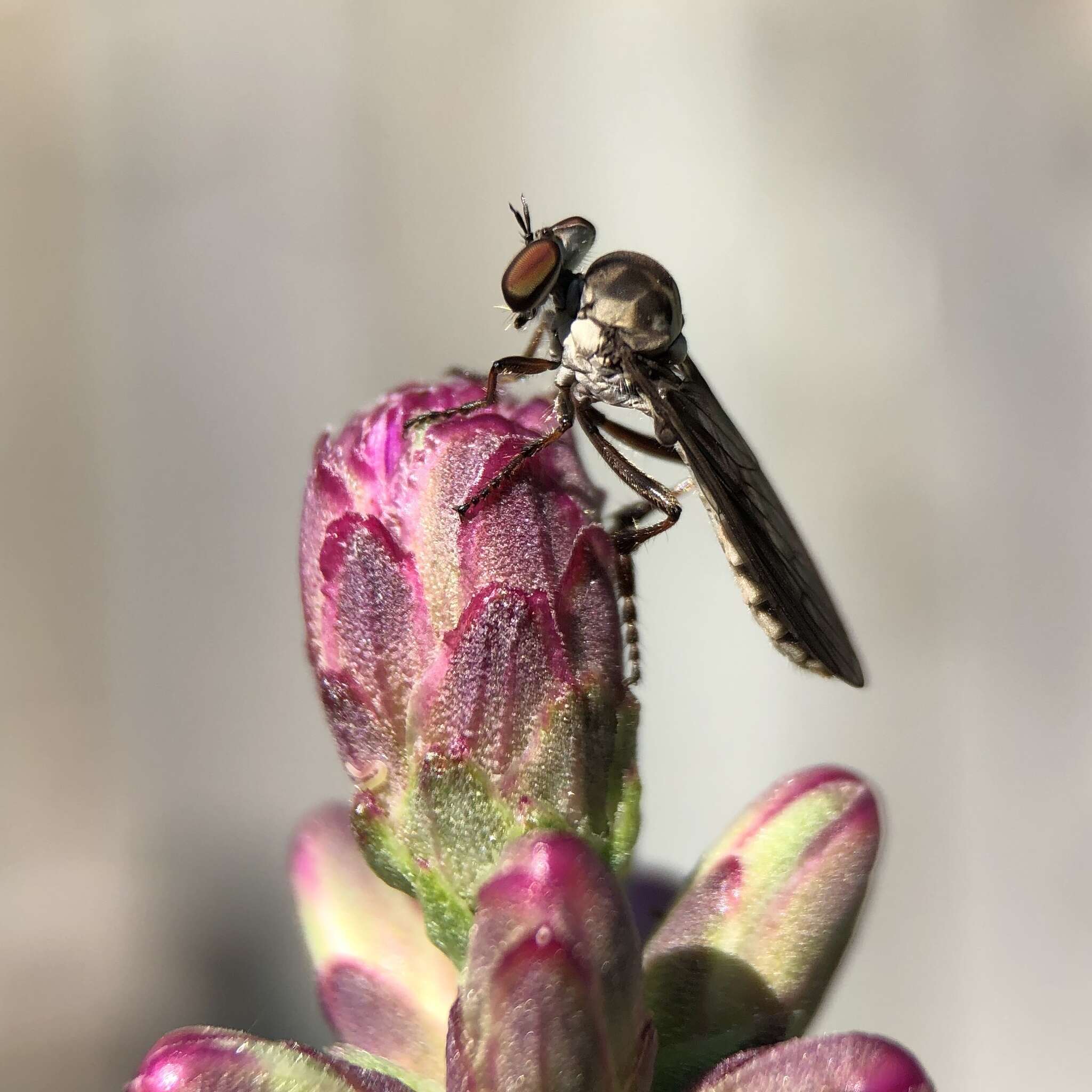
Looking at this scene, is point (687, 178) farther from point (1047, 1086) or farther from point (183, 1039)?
point (183, 1039)

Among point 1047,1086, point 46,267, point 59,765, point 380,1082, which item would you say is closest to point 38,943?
point 59,765

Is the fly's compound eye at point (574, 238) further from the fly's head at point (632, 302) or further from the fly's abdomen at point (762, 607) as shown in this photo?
the fly's abdomen at point (762, 607)

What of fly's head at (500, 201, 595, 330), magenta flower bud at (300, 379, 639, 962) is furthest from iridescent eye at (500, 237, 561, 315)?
magenta flower bud at (300, 379, 639, 962)

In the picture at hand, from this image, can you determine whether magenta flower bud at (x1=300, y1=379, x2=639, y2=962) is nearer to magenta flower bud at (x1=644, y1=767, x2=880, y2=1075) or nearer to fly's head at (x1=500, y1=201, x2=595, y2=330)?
magenta flower bud at (x1=644, y1=767, x2=880, y2=1075)

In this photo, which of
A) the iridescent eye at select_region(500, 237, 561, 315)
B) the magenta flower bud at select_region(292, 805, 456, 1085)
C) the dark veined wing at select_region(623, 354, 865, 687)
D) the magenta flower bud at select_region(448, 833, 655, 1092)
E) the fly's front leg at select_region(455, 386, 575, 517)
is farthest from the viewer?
the iridescent eye at select_region(500, 237, 561, 315)

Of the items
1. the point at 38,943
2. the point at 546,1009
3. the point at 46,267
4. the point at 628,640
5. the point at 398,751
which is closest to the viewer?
the point at 546,1009

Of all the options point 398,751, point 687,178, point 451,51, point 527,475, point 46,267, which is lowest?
point 398,751

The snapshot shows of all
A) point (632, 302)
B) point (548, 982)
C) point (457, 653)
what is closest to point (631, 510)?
point (632, 302)
